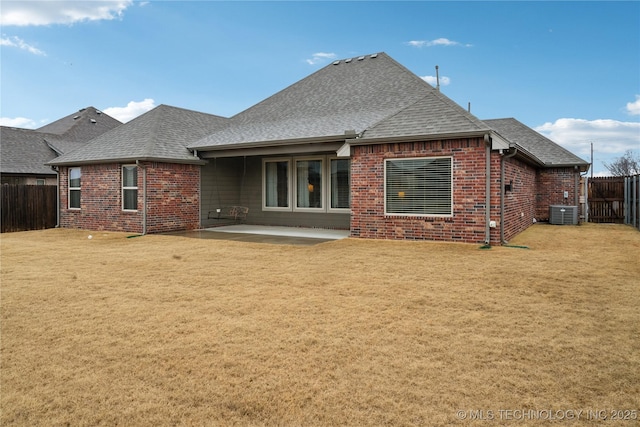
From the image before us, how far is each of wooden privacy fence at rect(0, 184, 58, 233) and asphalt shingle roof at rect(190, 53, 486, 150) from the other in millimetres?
6486

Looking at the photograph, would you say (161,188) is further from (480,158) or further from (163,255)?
(480,158)

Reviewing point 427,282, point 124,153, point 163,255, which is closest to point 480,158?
point 427,282

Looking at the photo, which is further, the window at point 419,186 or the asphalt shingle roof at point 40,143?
the asphalt shingle roof at point 40,143

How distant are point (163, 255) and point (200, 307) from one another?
177 inches

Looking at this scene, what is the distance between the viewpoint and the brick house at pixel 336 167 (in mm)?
9742

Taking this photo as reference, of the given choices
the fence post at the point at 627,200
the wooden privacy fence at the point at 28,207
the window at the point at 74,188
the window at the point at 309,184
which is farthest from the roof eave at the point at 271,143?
the fence post at the point at 627,200

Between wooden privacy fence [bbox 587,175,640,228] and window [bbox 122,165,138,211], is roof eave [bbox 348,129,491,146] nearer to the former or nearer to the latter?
window [bbox 122,165,138,211]

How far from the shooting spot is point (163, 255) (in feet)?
29.5

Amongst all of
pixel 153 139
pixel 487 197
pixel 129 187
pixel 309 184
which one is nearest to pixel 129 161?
pixel 129 187

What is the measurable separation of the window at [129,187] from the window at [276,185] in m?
4.51

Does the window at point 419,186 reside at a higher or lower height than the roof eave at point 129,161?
lower

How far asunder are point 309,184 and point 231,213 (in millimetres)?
3423

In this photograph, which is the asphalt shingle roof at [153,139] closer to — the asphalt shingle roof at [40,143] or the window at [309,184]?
the window at [309,184]

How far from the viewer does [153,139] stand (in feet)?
46.4
